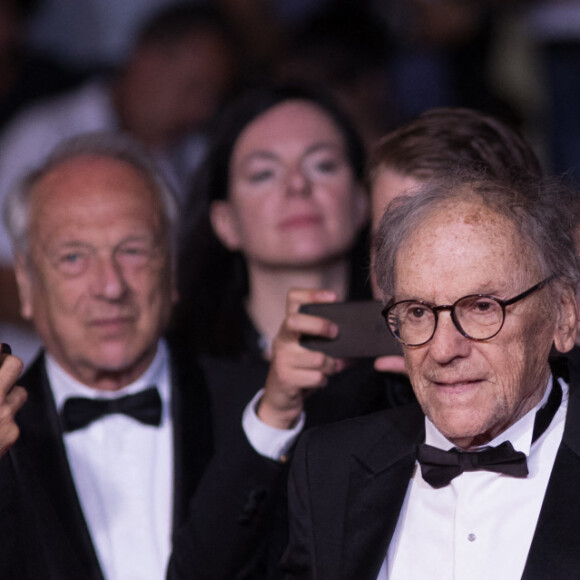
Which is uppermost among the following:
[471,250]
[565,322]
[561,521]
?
[471,250]

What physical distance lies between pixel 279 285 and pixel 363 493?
1.20 metres

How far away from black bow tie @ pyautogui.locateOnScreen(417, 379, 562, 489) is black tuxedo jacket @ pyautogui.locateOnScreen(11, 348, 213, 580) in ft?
2.41

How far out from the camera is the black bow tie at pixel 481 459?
2201 millimetres

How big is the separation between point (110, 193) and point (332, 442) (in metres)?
0.97

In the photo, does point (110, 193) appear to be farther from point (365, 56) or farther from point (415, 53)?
point (415, 53)

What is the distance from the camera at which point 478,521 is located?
2.23 metres

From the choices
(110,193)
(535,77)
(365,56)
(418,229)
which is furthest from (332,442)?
(535,77)

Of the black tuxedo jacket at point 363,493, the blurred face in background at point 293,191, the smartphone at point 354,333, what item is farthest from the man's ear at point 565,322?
the blurred face in background at point 293,191

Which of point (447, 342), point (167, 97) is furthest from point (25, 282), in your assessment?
point (167, 97)

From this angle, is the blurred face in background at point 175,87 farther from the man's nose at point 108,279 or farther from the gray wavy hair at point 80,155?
the man's nose at point 108,279

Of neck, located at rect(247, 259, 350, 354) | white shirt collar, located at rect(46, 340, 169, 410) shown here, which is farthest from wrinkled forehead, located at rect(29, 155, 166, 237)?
neck, located at rect(247, 259, 350, 354)

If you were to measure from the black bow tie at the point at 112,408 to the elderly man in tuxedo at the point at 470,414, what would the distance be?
663 millimetres

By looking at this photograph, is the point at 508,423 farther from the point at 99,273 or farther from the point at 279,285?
the point at 279,285

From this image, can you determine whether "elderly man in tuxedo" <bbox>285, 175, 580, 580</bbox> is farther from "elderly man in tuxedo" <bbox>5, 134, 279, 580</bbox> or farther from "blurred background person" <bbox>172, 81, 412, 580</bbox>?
"blurred background person" <bbox>172, 81, 412, 580</bbox>
